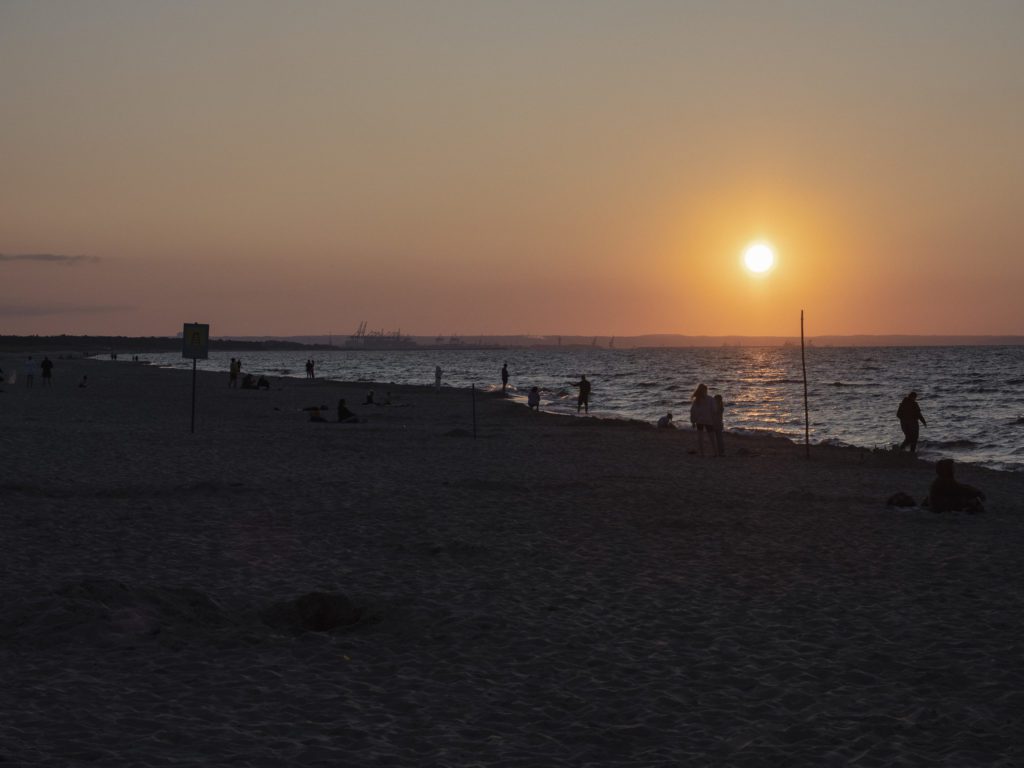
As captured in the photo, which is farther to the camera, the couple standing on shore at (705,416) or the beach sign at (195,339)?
Answer: the beach sign at (195,339)

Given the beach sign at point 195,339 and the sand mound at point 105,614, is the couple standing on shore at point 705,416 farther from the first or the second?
the sand mound at point 105,614

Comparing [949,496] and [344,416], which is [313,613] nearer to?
[949,496]

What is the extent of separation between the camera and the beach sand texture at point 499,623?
6441 millimetres

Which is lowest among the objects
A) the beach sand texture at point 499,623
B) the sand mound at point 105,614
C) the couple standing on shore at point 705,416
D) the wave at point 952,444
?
the wave at point 952,444

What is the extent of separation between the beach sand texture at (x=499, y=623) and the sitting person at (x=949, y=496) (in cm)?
53

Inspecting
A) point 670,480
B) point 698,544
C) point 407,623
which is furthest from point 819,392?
point 407,623

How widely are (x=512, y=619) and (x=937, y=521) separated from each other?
8.89 metres

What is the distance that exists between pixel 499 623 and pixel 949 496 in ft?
32.7

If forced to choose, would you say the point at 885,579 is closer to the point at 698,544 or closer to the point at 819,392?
the point at 698,544

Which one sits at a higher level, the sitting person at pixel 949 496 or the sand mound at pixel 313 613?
the sitting person at pixel 949 496

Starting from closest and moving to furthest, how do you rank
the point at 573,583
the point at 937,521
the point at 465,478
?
1. the point at 573,583
2. the point at 937,521
3. the point at 465,478

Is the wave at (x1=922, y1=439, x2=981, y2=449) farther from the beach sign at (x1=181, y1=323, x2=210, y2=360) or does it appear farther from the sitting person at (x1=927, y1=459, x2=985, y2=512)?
the beach sign at (x1=181, y1=323, x2=210, y2=360)

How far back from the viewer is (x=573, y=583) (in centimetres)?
1081

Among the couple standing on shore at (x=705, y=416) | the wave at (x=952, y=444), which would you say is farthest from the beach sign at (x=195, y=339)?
the wave at (x=952, y=444)
